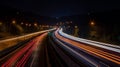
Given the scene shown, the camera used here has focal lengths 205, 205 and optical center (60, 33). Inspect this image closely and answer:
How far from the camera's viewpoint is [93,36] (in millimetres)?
65438

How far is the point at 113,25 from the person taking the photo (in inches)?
2271

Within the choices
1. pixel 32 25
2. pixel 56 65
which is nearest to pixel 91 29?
pixel 56 65

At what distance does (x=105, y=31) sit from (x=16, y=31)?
54218 millimetres

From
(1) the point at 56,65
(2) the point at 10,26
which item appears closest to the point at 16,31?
(2) the point at 10,26

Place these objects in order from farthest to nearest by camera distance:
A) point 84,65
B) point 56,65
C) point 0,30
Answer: point 0,30 < point 56,65 < point 84,65

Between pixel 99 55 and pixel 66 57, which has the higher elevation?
pixel 99 55

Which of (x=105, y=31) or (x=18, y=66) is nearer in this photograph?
(x=18, y=66)

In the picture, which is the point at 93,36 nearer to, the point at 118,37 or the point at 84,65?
the point at 118,37

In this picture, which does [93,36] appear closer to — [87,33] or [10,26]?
[87,33]

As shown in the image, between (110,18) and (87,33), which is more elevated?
(110,18)

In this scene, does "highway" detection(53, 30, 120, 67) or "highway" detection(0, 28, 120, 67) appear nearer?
"highway" detection(53, 30, 120, 67)

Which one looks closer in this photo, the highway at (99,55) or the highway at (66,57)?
the highway at (99,55)

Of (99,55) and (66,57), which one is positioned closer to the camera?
(99,55)

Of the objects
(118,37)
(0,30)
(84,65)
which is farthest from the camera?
(0,30)
